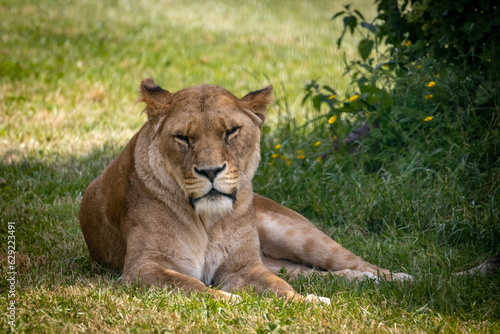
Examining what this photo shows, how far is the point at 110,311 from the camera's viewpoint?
9.63ft

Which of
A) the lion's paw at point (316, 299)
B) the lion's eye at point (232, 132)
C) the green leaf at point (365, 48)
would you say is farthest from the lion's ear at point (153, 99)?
the green leaf at point (365, 48)

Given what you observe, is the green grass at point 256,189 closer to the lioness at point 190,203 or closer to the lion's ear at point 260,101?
the lioness at point 190,203

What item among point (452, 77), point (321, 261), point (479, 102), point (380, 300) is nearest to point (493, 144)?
point (479, 102)

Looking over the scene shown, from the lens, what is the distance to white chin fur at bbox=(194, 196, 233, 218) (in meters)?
3.30

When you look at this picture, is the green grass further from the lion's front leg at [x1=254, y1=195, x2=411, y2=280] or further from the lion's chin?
the lion's chin

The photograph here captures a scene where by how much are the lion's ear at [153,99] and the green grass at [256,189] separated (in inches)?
38.2

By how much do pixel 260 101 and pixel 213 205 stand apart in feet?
2.44

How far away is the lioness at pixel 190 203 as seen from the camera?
10.8ft

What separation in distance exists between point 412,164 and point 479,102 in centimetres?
68

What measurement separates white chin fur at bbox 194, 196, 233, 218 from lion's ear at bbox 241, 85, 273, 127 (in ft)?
1.90

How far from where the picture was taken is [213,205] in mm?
3309

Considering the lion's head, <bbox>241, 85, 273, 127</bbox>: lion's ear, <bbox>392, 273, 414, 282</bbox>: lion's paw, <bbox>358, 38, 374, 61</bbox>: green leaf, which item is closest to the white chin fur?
the lion's head

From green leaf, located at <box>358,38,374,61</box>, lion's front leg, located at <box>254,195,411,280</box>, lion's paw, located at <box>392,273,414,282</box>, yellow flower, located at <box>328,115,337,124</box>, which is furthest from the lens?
green leaf, located at <box>358,38,374,61</box>

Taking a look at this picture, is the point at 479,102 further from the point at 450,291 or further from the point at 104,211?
the point at 104,211
